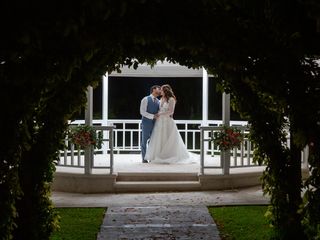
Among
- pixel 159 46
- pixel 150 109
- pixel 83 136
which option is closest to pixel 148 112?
pixel 150 109

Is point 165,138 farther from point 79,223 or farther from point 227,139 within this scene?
point 79,223

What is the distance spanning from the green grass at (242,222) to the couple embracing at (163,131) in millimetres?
3804

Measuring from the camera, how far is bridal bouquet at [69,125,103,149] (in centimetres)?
987

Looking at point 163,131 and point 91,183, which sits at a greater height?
point 163,131

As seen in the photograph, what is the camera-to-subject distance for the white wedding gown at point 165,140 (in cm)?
1200

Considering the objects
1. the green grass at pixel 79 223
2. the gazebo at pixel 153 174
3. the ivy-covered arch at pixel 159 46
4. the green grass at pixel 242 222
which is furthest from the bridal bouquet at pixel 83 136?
the ivy-covered arch at pixel 159 46

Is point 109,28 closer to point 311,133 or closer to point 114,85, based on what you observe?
point 311,133

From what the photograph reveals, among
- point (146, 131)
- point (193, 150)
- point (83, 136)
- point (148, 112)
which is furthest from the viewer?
point (193, 150)

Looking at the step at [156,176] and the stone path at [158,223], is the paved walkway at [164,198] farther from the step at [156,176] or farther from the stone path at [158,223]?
the step at [156,176]

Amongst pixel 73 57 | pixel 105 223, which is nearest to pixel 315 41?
pixel 73 57

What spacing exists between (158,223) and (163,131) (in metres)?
4.97

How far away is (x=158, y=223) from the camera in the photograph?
722 cm

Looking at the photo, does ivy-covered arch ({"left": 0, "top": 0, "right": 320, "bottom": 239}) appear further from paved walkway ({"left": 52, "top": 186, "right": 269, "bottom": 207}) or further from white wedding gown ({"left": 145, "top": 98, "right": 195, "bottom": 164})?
white wedding gown ({"left": 145, "top": 98, "right": 195, "bottom": 164})

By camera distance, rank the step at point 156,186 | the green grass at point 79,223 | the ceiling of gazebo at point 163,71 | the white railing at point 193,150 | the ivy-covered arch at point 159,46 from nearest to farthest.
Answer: the ivy-covered arch at point 159,46
the green grass at point 79,223
the step at point 156,186
the white railing at point 193,150
the ceiling of gazebo at point 163,71
